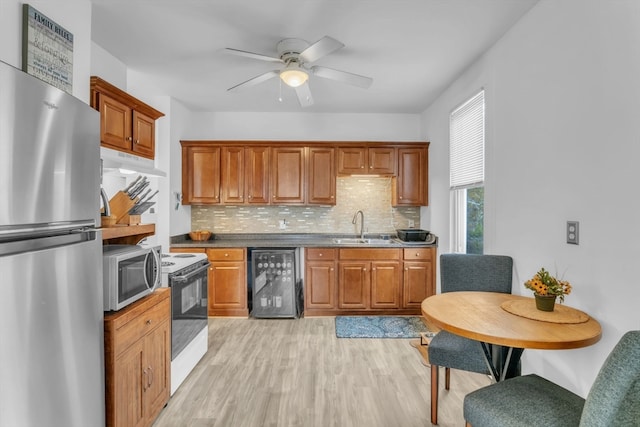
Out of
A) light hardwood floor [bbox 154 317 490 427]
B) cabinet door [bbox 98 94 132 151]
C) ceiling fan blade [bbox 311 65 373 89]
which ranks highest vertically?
ceiling fan blade [bbox 311 65 373 89]

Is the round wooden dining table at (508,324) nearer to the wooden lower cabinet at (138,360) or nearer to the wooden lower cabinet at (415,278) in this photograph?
the wooden lower cabinet at (138,360)

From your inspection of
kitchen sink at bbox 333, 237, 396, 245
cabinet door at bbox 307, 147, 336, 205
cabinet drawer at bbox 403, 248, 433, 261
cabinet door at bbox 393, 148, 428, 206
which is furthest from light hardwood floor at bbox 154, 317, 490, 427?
cabinet door at bbox 393, 148, 428, 206

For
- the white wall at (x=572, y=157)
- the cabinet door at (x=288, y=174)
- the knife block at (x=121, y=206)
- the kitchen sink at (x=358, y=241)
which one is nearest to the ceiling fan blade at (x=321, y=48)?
the white wall at (x=572, y=157)

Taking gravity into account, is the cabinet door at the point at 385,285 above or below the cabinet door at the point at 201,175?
below

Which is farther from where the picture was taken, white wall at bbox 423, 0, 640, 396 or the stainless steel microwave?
the stainless steel microwave

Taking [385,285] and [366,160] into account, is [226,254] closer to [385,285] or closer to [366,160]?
[385,285]

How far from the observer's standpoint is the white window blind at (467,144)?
9.59ft

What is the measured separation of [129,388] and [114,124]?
177 cm

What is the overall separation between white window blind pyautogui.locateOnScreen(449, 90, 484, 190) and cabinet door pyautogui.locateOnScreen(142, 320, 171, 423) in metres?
2.81

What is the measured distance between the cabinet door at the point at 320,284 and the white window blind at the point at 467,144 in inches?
68.9

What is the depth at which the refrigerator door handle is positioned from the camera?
40.9 inches

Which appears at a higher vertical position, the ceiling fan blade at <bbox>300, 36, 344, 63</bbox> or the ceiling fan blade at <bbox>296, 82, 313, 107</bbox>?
the ceiling fan blade at <bbox>300, 36, 344, 63</bbox>

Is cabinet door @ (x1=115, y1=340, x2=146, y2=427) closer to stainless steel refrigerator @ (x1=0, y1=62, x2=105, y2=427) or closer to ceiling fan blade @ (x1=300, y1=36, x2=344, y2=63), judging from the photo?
stainless steel refrigerator @ (x1=0, y1=62, x2=105, y2=427)

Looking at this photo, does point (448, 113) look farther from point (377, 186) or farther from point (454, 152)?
point (377, 186)
